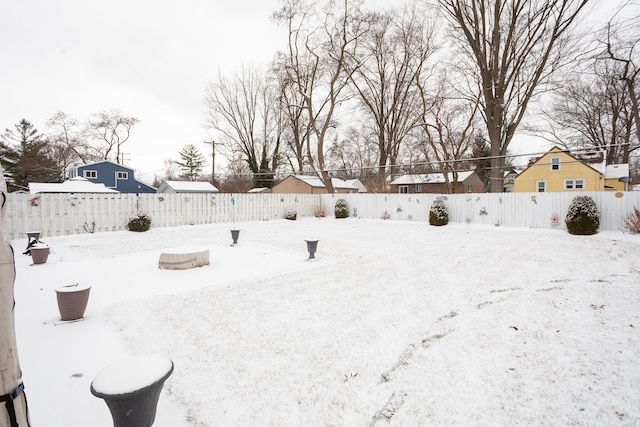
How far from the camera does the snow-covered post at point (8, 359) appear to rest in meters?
1.01

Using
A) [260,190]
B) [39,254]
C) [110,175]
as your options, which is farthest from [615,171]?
[110,175]

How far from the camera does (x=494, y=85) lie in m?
15.2

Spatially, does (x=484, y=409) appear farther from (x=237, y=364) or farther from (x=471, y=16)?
(x=471, y=16)

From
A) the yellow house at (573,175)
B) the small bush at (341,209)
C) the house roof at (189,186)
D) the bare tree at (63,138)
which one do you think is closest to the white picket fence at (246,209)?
the small bush at (341,209)

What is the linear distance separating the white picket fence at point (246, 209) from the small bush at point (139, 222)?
0.65m

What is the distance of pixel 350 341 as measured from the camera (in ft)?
9.61

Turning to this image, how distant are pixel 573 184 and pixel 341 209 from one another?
54.6 ft

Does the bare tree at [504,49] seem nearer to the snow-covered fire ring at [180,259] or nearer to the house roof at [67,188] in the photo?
the snow-covered fire ring at [180,259]

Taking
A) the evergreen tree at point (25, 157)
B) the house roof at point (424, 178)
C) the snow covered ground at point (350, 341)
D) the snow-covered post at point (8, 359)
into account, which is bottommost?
the snow covered ground at point (350, 341)

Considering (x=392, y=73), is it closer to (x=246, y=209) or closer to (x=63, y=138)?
(x=246, y=209)

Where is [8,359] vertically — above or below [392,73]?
below

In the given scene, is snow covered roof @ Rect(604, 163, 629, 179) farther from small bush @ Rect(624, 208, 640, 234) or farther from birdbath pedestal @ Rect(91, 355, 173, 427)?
birdbath pedestal @ Rect(91, 355, 173, 427)

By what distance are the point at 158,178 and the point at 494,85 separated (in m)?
46.9

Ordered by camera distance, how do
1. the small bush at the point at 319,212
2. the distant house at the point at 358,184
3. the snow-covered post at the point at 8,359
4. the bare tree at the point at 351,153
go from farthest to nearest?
the distant house at the point at 358,184 < the bare tree at the point at 351,153 < the small bush at the point at 319,212 < the snow-covered post at the point at 8,359
